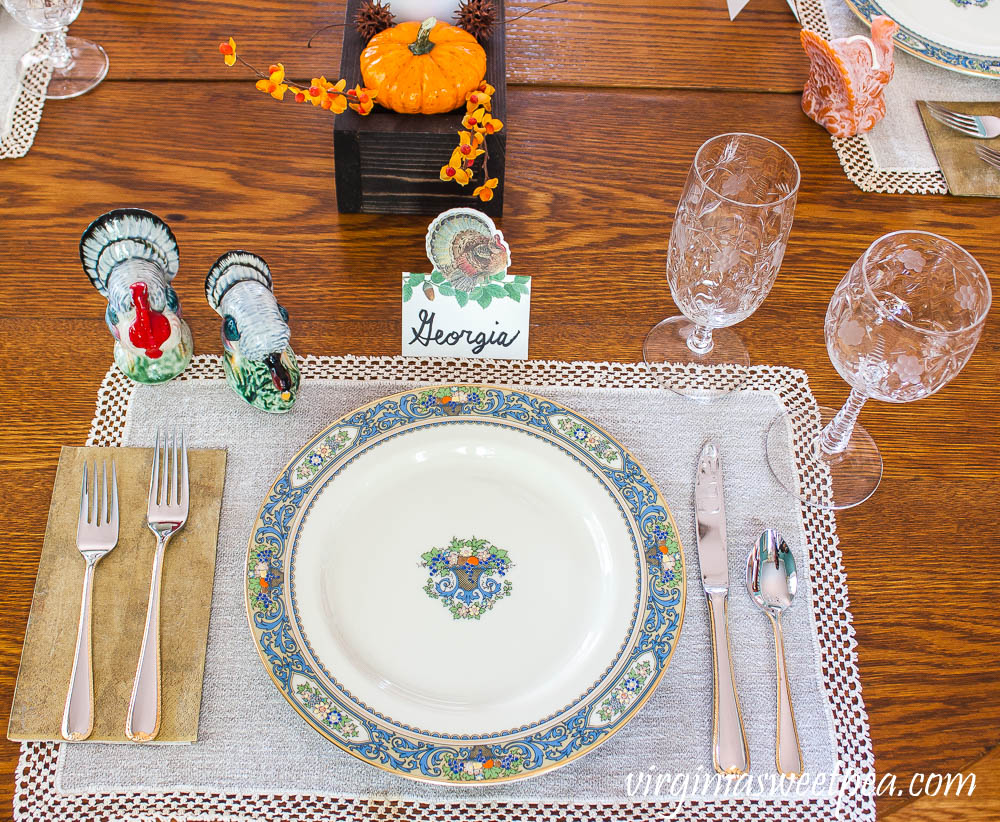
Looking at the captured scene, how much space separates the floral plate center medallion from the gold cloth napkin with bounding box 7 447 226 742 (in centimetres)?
23

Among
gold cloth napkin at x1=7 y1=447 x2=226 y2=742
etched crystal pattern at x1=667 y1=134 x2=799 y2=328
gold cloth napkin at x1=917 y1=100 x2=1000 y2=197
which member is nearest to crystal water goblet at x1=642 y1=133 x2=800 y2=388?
etched crystal pattern at x1=667 y1=134 x2=799 y2=328

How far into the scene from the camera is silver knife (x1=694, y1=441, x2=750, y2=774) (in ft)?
2.63

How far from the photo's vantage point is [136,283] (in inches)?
35.9

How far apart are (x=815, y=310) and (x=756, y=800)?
0.62 m

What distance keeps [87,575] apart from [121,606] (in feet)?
0.16

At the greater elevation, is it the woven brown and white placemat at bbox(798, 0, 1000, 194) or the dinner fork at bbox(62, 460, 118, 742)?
the woven brown and white placemat at bbox(798, 0, 1000, 194)

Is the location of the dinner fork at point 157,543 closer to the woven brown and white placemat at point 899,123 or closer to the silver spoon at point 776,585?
the silver spoon at point 776,585

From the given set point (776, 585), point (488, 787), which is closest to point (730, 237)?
point (776, 585)

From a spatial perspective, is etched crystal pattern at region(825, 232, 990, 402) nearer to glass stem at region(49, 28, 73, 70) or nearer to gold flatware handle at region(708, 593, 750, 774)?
gold flatware handle at region(708, 593, 750, 774)

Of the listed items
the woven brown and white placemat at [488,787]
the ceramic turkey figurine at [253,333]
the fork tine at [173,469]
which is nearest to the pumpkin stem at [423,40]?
the ceramic turkey figurine at [253,333]

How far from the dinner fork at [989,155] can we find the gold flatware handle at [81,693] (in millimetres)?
1328

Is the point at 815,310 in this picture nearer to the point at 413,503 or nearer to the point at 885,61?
the point at 885,61

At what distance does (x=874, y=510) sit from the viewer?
98 cm

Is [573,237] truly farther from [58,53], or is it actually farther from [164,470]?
[58,53]
